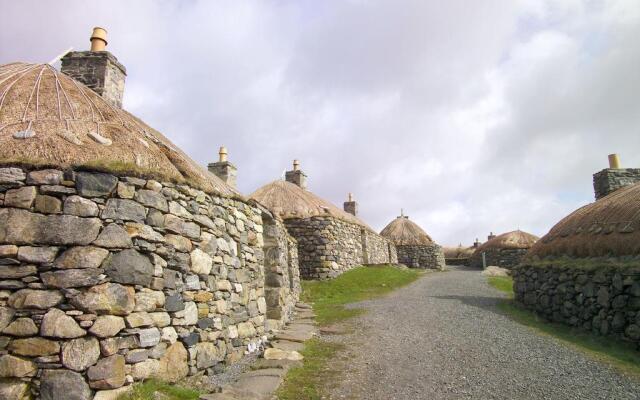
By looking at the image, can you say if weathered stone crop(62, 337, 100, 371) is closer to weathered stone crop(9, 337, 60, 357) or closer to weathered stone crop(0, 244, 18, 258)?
weathered stone crop(9, 337, 60, 357)

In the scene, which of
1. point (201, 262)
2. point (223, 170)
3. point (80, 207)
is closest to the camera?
point (80, 207)

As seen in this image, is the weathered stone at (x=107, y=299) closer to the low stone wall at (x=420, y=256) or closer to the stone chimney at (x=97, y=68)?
the stone chimney at (x=97, y=68)

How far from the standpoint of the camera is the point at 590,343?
948cm

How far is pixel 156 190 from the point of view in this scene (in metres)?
6.49

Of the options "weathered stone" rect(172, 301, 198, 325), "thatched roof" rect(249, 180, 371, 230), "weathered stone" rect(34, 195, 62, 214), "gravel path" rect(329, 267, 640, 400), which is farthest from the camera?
"thatched roof" rect(249, 180, 371, 230)

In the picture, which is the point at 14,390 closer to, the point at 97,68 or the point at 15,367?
the point at 15,367

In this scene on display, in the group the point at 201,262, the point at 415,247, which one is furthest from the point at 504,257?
the point at 201,262

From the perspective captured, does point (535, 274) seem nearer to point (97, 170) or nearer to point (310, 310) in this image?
point (310, 310)

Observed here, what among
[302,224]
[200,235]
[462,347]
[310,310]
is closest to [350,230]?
[302,224]

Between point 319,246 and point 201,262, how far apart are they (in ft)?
41.1

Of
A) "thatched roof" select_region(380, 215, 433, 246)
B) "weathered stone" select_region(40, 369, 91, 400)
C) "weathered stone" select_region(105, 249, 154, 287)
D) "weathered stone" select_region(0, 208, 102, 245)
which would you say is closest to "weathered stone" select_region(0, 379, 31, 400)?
"weathered stone" select_region(40, 369, 91, 400)

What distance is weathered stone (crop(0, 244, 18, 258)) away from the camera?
5258mm

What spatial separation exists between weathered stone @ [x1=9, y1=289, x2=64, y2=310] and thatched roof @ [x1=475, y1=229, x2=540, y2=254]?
33481 mm

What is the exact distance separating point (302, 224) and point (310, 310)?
698cm
